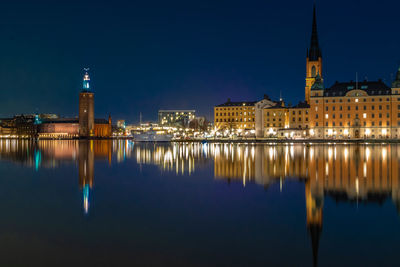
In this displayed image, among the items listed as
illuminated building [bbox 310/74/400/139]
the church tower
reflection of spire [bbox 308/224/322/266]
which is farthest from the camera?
the church tower

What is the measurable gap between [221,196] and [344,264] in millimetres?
9353

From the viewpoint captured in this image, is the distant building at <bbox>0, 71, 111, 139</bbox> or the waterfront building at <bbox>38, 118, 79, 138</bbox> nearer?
the distant building at <bbox>0, 71, 111, 139</bbox>

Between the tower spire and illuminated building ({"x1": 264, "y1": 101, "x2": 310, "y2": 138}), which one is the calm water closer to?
illuminated building ({"x1": 264, "y1": 101, "x2": 310, "y2": 138})

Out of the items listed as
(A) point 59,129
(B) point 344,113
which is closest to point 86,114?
(A) point 59,129

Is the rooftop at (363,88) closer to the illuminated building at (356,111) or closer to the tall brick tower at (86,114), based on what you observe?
the illuminated building at (356,111)

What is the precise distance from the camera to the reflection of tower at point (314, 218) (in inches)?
426

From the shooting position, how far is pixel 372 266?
30.3 feet

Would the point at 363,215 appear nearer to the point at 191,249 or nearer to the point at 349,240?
the point at 349,240

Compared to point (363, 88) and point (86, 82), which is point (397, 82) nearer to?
point (363, 88)

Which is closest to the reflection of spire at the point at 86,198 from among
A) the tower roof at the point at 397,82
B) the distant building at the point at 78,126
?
the tower roof at the point at 397,82

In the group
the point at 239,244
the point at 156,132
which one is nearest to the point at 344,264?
the point at 239,244

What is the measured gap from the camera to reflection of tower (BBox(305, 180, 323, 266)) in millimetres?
10812

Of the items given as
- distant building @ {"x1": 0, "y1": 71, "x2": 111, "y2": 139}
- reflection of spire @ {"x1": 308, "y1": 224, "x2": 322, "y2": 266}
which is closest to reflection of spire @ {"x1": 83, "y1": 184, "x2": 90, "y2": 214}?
reflection of spire @ {"x1": 308, "y1": 224, "x2": 322, "y2": 266}

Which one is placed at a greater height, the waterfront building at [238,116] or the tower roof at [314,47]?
the tower roof at [314,47]
